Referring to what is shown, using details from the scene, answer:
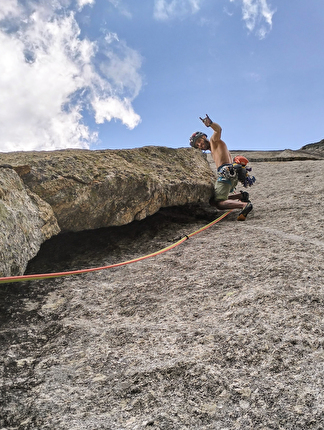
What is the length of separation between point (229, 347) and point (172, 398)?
573 millimetres

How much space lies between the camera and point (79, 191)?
4.24 meters

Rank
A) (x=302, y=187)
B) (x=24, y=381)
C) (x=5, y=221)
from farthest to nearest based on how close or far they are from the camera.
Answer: (x=302, y=187), (x=5, y=221), (x=24, y=381)

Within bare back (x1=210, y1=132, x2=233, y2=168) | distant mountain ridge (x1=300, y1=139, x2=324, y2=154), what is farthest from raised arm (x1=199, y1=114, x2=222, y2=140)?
distant mountain ridge (x1=300, y1=139, x2=324, y2=154)

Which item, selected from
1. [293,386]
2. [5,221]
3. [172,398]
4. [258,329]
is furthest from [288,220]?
[5,221]

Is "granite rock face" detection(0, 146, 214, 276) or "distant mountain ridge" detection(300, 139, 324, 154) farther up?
"distant mountain ridge" detection(300, 139, 324, 154)

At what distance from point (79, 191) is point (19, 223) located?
3.81 feet

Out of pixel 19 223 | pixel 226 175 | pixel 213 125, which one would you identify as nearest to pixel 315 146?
pixel 213 125

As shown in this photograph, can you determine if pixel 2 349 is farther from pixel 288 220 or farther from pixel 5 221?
pixel 288 220

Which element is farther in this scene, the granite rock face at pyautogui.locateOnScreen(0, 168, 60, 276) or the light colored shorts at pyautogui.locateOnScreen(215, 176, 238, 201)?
the light colored shorts at pyautogui.locateOnScreen(215, 176, 238, 201)

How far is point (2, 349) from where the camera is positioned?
2.30m

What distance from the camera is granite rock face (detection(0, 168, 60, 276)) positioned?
294 centimetres

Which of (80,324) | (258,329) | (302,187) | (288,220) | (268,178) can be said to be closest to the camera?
(258,329)

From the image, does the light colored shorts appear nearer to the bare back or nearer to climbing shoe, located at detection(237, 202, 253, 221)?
the bare back

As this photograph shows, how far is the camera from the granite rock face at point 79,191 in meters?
3.30
